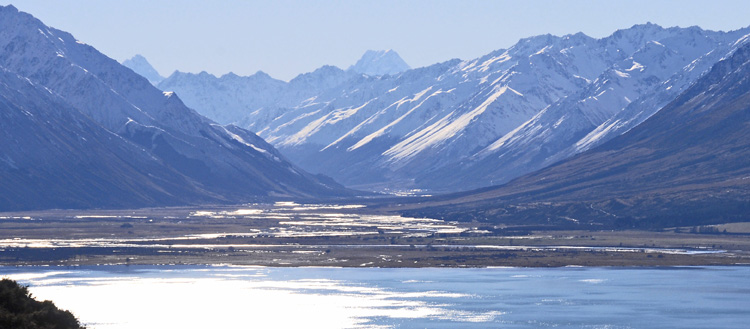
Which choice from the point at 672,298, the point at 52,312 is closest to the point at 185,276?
the point at 672,298

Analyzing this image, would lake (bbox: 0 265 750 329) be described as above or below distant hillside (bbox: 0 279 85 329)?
below

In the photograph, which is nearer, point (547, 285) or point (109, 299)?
point (109, 299)

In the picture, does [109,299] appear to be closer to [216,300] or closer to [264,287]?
[216,300]

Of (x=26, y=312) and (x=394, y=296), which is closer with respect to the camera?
(x=26, y=312)

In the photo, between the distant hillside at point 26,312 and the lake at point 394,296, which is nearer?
the distant hillside at point 26,312

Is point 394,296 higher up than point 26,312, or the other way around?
point 26,312
